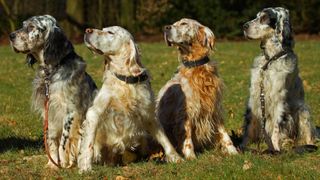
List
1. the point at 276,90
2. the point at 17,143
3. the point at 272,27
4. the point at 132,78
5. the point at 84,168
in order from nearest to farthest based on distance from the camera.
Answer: the point at 84,168 → the point at 132,78 → the point at 276,90 → the point at 272,27 → the point at 17,143

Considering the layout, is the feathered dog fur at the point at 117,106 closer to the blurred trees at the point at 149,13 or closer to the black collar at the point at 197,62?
the black collar at the point at 197,62

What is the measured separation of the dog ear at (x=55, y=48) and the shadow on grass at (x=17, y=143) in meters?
1.59

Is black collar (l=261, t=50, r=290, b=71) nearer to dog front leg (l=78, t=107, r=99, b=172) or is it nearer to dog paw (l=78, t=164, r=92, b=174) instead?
dog front leg (l=78, t=107, r=99, b=172)

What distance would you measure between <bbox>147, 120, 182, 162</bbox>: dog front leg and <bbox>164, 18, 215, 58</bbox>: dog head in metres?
1.16

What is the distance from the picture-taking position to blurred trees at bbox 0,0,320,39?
28.7 m

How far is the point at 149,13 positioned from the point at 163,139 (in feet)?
77.2

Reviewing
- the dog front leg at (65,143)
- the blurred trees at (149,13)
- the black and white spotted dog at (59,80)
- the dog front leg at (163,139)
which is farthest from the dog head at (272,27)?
the blurred trees at (149,13)

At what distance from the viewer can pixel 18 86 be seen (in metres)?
14.7

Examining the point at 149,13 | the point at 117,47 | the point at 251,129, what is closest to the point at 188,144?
the point at 251,129

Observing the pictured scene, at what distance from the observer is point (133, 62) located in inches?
291

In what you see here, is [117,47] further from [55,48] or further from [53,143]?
[53,143]

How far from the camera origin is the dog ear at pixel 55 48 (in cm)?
762

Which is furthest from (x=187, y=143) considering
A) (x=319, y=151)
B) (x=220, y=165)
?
(x=319, y=151)

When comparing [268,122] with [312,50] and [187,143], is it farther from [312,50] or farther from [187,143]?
[312,50]
